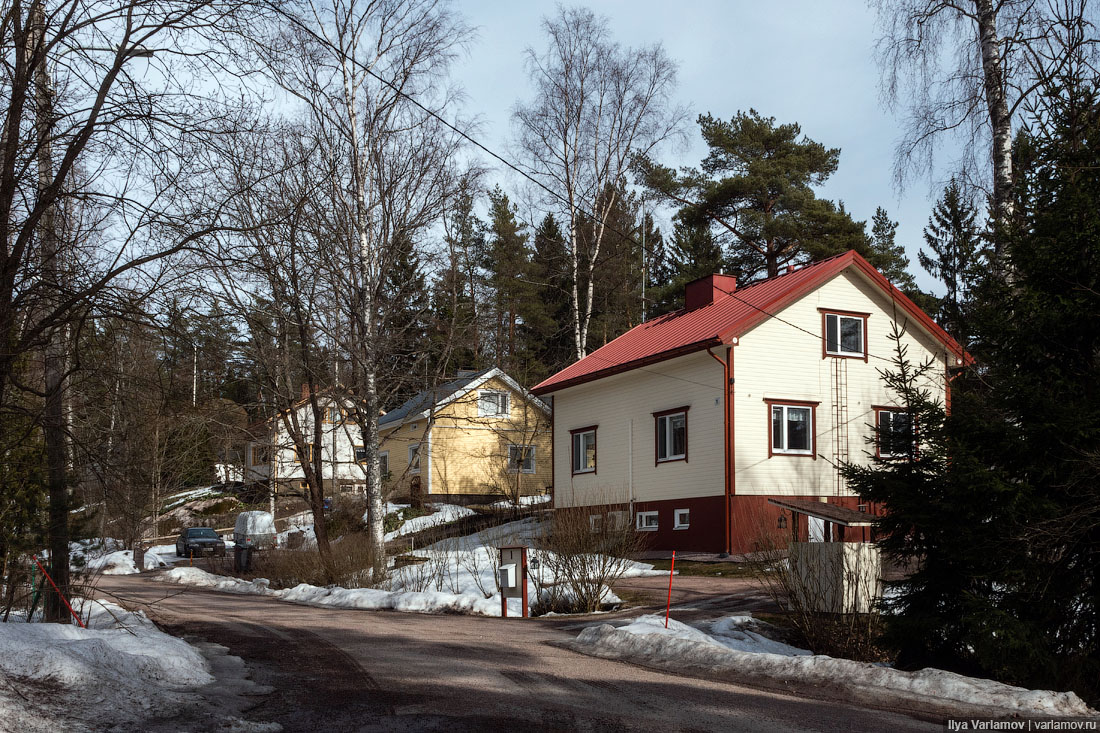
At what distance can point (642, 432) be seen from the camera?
90.7 feet

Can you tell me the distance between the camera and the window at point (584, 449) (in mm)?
30148

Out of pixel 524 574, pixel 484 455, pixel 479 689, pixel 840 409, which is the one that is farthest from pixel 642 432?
pixel 479 689

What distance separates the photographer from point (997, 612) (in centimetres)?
861

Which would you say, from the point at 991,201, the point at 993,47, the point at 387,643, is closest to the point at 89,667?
the point at 387,643

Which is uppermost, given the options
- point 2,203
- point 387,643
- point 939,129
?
point 939,129

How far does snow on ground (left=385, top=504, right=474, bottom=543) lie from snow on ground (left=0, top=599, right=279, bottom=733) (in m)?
24.1

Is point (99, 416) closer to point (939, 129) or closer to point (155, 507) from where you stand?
point (939, 129)

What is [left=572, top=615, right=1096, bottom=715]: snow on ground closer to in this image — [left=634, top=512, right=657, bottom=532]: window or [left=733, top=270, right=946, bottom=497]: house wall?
[left=733, top=270, right=946, bottom=497]: house wall

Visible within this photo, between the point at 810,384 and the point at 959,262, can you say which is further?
the point at 810,384

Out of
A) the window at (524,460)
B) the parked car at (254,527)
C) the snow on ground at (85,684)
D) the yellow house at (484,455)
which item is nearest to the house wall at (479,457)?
the yellow house at (484,455)

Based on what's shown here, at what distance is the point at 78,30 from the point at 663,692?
746cm

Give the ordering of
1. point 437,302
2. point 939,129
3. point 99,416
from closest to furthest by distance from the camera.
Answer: point 99,416, point 939,129, point 437,302

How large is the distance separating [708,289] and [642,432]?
5.63 meters

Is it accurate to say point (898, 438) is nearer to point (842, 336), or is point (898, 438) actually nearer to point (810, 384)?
point (810, 384)
